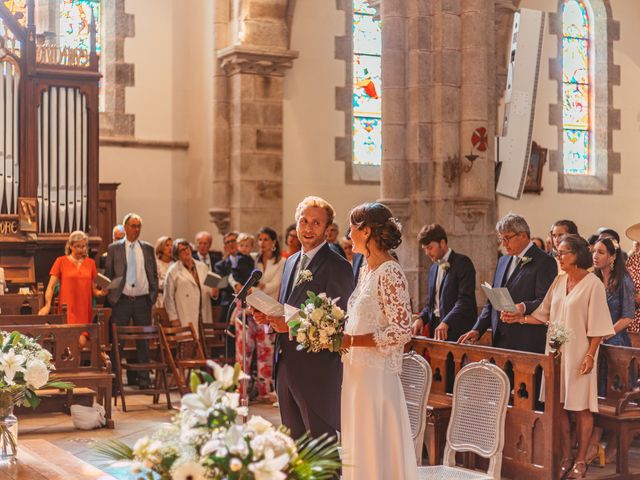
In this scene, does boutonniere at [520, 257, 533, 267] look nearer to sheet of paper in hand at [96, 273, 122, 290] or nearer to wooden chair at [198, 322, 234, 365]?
wooden chair at [198, 322, 234, 365]

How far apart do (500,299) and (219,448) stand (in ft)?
13.9

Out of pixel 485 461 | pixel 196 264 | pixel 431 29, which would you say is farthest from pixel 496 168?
pixel 485 461

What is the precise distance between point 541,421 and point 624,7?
40.8 ft

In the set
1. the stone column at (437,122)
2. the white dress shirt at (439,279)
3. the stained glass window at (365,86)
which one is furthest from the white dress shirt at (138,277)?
the stained glass window at (365,86)

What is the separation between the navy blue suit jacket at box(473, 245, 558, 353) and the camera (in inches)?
277

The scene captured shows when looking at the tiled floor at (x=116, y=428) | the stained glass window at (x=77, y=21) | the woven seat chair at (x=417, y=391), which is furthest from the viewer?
the stained glass window at (x=77, y=21)

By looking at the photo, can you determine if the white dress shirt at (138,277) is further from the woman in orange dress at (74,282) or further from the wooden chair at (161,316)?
the woman in orange dress at (74,282)

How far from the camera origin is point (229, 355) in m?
11.5

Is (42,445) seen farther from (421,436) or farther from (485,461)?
(485,461)

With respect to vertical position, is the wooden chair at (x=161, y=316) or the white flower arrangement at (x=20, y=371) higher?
the white flower arrangement at (x=20, y=371)

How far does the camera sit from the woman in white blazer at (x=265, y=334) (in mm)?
10234

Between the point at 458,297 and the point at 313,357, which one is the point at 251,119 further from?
the point at 313,357

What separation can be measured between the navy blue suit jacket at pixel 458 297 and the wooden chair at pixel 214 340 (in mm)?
3536

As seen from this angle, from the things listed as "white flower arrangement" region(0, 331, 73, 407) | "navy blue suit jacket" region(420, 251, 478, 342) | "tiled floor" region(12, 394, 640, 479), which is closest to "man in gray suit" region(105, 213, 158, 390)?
"tiled floor" region(12, 394, 640, 479)
